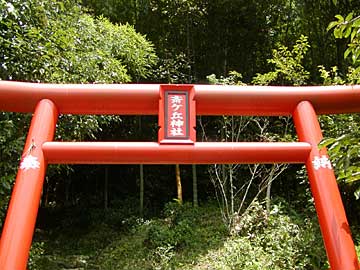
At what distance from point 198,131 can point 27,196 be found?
20.8 ft

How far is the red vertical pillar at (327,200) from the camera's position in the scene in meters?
2.99

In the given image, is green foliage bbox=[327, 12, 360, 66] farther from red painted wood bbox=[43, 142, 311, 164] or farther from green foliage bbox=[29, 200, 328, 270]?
green foliage bbox=[29, 200, 328, 270]

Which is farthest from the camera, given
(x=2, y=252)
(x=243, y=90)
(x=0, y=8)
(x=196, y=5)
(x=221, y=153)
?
(x=196, y=5)

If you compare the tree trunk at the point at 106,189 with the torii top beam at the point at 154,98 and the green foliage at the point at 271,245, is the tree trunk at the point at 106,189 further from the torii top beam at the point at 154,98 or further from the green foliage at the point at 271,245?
the torii top beam at the point at 154,98

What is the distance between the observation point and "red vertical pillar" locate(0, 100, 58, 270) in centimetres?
283

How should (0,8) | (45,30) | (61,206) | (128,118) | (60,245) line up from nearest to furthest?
(0,8), (45,30), (60,245), (128,118), (61,206)

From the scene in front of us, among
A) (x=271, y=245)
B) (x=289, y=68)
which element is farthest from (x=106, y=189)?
(x=289, y=68)

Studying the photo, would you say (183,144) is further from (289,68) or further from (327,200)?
(289,68)

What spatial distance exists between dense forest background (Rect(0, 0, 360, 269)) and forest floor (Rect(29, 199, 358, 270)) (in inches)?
0.9

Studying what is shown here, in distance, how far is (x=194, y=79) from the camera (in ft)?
31.4

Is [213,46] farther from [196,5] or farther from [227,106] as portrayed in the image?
[227,106]

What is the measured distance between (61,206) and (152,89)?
8.45 metres

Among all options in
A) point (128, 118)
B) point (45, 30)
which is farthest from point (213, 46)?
point (45, 30)

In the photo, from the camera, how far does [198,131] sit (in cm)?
916
